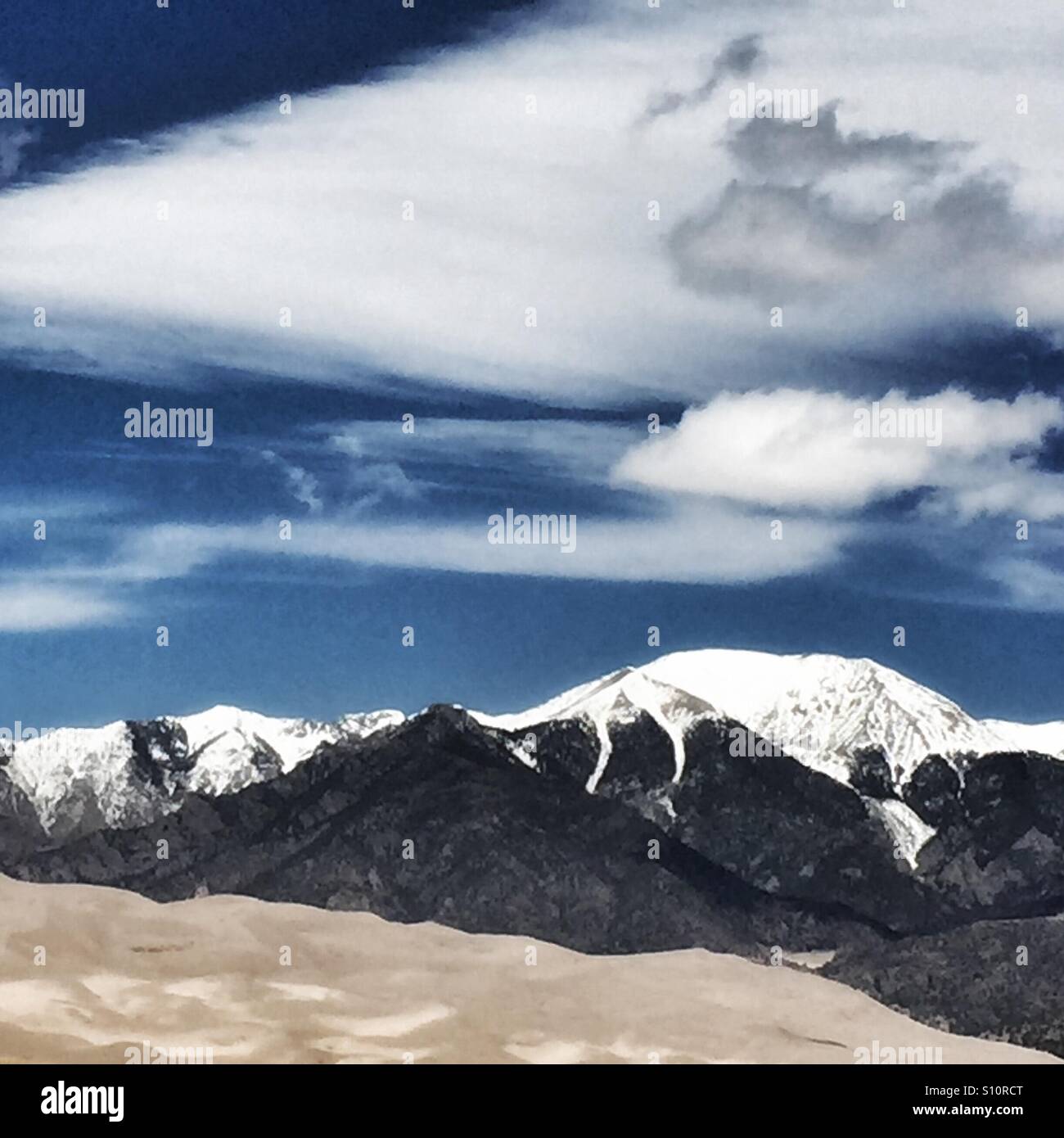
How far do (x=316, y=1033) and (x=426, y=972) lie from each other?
57.2 ft

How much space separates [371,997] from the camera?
Result: 99250 mm

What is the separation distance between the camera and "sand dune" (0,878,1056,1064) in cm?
8875

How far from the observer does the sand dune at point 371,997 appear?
291 ft
